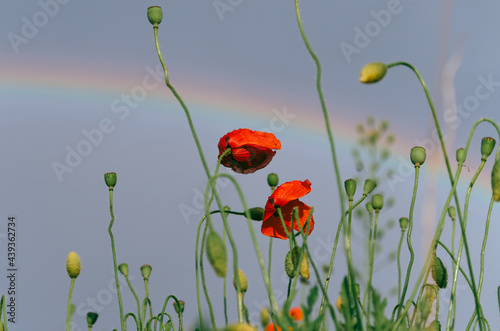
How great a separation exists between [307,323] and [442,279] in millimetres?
501

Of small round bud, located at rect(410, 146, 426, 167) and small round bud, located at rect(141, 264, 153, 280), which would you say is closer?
small round bud, located at rect(410, 146, 426, 167)

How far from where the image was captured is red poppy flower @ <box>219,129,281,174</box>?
6.56 ft

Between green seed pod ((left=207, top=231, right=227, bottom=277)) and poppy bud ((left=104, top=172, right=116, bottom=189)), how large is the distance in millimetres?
888

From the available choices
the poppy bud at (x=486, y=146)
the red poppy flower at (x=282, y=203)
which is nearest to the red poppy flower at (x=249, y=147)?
the red poppy flower at (x=282, y=203)

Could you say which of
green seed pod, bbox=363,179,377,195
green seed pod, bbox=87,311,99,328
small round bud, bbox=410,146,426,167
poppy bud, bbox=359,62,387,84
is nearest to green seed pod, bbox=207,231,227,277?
poppy bud, bbox=359,62,387,84

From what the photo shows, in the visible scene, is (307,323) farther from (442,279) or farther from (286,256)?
(442,279)

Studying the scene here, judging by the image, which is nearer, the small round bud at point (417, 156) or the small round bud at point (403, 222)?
the small round bud at point (417, 156)

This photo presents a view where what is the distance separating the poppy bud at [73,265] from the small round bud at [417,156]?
0.87 metres

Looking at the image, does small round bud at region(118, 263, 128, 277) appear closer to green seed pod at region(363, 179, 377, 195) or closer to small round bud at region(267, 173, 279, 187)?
small round bud at region(267, 173, 279, 187)

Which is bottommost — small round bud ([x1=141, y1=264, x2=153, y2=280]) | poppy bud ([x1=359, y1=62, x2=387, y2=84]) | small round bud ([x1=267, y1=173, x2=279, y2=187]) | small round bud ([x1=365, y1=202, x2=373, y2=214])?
small round bud ([x1=141, y1=264, x2=153, y2=280])

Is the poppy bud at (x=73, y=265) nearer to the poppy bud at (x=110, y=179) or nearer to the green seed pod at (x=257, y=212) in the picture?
the poppy bud at (x=110, y=179)

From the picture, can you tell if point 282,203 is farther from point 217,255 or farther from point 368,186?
point 217,255

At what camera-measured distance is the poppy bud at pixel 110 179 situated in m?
1.87

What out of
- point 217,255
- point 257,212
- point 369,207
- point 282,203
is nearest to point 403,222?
point 369,207
